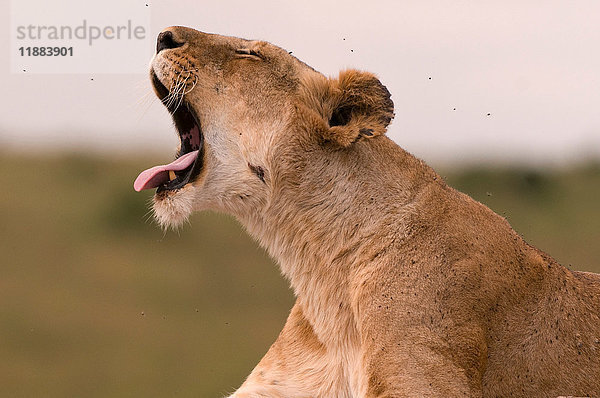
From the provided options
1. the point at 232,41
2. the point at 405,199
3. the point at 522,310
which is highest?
the point at 232,41

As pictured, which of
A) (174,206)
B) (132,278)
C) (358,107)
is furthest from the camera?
(132,278)

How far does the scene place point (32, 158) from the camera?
62.8ft

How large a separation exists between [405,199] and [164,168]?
1.17 metres

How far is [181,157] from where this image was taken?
19.4 feet

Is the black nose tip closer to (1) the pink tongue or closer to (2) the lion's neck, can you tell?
(1) the pink tongue

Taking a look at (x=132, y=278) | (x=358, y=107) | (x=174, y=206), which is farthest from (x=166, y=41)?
(x=132, y=278)

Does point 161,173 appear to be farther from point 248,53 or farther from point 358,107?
point 358,107

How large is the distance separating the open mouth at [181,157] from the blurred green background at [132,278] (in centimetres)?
519

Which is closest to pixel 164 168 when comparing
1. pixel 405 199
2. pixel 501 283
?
pixel 405 199

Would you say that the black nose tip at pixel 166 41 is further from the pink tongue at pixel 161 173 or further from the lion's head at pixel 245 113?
the pink tongue at pixel 161 173

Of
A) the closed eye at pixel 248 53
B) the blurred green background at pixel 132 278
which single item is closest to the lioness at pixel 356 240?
the closed eye at pixel 248 53

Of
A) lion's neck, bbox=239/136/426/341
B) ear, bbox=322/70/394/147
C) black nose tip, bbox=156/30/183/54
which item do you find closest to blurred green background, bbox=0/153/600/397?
lion's neck, bbox=239/136/426/341

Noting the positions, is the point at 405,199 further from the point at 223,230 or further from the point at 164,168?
the point at 223,230

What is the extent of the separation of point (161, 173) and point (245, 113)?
0.54 m
